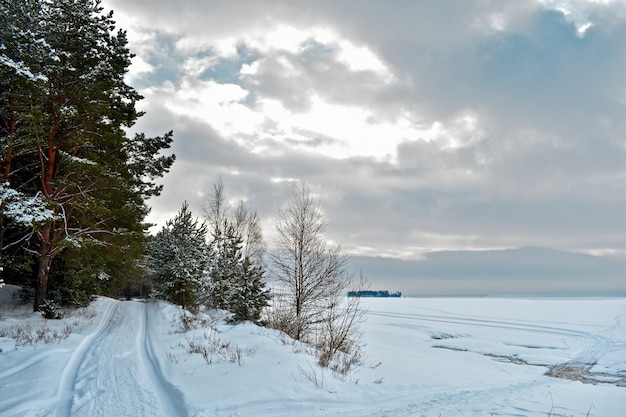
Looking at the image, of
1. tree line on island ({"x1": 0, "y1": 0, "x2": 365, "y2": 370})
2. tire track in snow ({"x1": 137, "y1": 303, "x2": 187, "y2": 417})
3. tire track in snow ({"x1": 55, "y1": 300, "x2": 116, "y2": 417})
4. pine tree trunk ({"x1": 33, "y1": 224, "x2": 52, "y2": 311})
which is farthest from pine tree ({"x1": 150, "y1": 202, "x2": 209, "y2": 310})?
tire track in snow ({"x1": 137, "y1": 303, "x2": 187, "y2": 417})

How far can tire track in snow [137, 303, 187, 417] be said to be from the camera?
19.2 feet

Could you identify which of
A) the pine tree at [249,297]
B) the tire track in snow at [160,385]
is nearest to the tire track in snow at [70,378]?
the tire track in snow at [160,385]

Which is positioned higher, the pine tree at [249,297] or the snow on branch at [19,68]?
the snow on branch at [19,68]

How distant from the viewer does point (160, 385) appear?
7.19 meters

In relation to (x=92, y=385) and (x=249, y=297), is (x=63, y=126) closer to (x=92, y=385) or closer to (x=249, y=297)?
(x=249, y=297)

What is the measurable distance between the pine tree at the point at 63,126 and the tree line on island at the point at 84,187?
0.18 feet

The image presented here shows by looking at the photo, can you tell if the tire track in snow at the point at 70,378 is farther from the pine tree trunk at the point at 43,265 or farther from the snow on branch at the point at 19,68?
the snow on branch at the point at 19,68

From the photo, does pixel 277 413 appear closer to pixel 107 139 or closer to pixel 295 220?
pixel 295 220

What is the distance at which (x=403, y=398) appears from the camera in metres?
7.29

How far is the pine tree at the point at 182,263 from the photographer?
28812mm

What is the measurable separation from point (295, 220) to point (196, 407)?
41.5 feet

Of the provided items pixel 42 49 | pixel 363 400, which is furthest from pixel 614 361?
pixel 42 49

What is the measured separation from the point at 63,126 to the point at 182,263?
536 inches

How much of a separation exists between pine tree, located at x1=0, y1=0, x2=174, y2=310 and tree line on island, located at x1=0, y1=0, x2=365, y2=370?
0.05 meters
